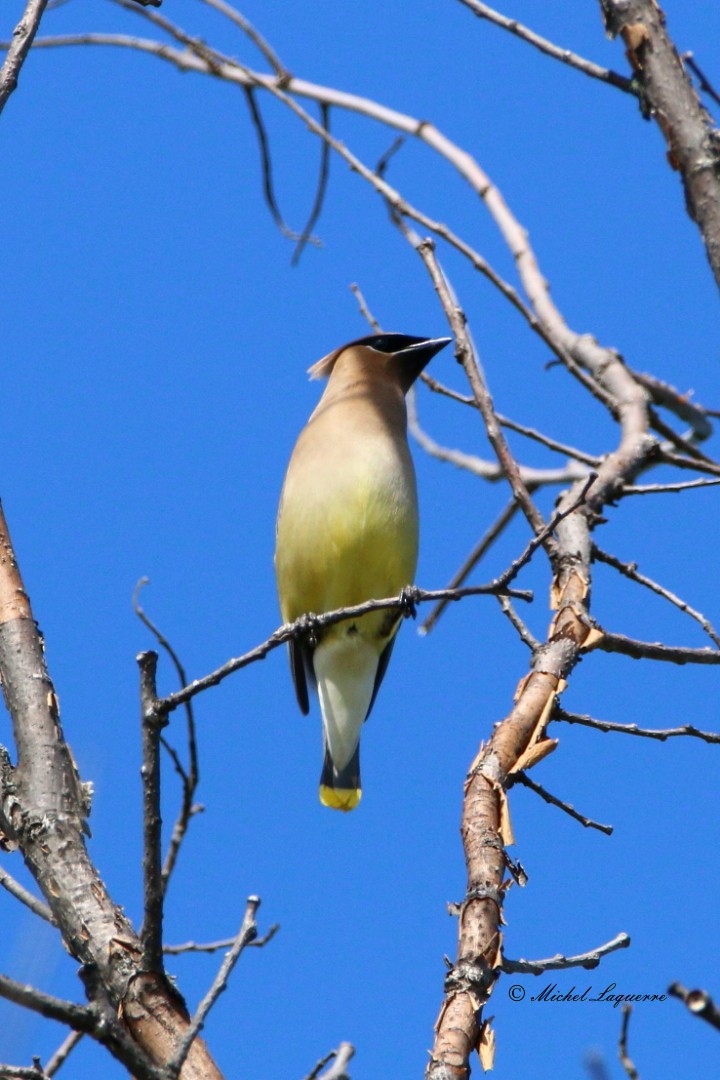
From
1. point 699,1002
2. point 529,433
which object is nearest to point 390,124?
point 529,433

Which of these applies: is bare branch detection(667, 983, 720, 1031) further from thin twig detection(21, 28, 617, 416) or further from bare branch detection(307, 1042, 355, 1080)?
thin twig detection(21, 28, 617, 416)

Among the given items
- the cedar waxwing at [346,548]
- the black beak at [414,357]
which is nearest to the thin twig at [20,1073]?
the cedar waxwing at [346,548]

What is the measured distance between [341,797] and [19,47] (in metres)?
2.79

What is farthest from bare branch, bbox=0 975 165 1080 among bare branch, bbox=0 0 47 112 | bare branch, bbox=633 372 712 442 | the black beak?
the black beak

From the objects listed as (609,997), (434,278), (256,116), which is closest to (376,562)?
(434,278)

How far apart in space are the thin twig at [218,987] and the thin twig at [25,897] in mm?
599

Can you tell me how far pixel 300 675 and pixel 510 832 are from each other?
210cm

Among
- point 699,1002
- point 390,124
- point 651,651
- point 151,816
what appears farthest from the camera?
point 390,124

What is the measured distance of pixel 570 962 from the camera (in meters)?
2.66

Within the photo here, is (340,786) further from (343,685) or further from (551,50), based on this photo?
(551,50)

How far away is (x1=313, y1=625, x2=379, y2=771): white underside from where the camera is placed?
4.75 m

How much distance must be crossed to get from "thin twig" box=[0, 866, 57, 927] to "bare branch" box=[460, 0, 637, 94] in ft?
5.95

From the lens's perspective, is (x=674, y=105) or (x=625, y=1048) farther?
(x=674, y=105)

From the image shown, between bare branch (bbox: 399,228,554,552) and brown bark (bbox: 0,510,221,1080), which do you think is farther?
bare branch (bbox: 399,228,554,552)
